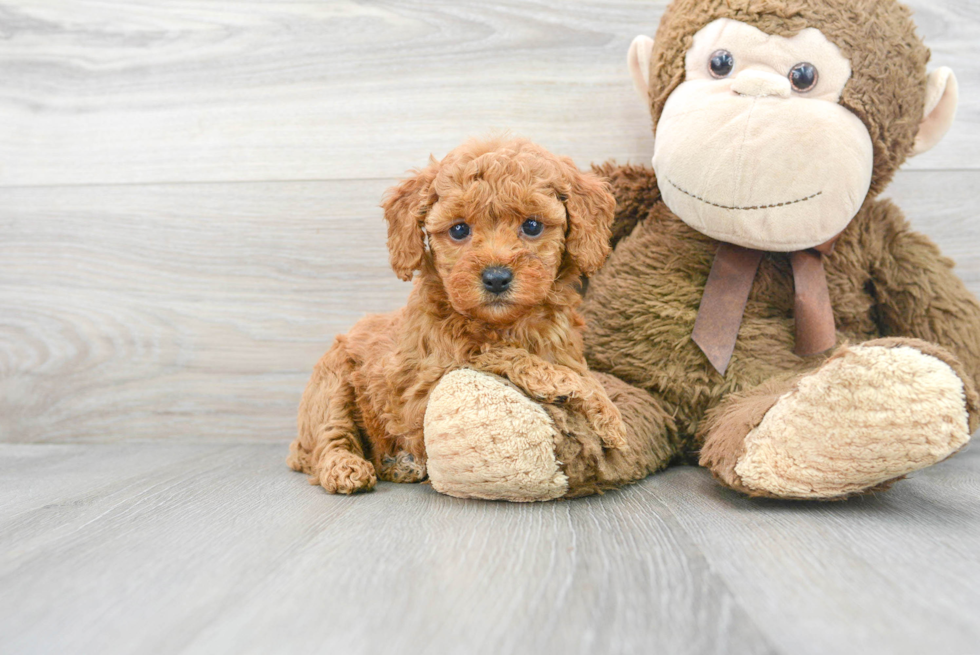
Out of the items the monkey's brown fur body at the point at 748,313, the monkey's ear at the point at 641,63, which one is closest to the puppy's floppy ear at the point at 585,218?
the monkey's brown fur body at the point at 748,313

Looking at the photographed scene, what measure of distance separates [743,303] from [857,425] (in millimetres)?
422

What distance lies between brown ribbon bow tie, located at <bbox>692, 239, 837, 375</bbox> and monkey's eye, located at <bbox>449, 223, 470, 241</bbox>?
1.74 ft

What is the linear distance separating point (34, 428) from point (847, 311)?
193 centimetres

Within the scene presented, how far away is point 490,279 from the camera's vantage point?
38.5 inches

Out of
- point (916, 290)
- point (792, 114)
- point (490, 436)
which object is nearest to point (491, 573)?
point (490, 436)

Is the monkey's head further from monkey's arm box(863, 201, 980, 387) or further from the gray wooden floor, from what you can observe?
the gray wooden floor

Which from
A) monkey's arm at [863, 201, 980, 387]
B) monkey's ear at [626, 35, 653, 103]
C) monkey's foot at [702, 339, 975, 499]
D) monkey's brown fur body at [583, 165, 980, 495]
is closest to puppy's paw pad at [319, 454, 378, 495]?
monkey's brown fur body at [583, 165, 980, 495]

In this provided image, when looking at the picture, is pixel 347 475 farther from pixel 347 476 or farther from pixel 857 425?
pixel 857 425

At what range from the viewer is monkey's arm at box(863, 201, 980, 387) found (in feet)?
4.28

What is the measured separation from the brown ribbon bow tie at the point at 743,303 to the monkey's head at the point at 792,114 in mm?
75

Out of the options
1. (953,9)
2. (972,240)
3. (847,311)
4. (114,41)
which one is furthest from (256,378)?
(953,9)

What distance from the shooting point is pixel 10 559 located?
90 cm

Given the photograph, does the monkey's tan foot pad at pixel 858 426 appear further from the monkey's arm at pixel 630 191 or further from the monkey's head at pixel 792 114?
the monkey's arm at pixel 630 191

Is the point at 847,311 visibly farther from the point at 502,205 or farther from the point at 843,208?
the point at 502,205
